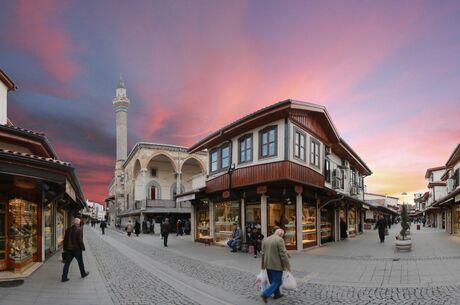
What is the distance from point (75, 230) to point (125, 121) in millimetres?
55254

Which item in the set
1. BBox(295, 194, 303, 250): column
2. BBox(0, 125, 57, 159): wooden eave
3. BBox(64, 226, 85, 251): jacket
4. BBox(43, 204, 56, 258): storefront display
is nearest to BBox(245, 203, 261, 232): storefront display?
BBox(295, 194, 303, 250): column

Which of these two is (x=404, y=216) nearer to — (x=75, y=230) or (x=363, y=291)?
(x=363, y=291)

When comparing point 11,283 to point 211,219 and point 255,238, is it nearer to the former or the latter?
point 255,238

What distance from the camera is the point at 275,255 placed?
836 cm

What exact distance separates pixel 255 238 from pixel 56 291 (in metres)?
9.77

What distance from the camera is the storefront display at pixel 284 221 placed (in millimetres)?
18094

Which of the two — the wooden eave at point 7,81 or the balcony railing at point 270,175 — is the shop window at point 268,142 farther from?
the wooden eave at point 7,81

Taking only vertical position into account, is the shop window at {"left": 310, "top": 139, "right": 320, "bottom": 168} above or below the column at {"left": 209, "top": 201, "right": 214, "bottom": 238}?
above

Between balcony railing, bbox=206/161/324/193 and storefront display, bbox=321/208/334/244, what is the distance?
3.51 meters

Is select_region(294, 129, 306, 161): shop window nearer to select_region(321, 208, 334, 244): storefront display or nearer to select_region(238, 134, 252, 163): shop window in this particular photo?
select_region(238, 134, 252, 163): shop window

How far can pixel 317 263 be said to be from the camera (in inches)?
563

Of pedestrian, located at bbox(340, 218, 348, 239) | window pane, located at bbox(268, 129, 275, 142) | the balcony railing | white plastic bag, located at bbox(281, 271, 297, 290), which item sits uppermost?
window pane, located at bbox(268, 129, 275, 142)

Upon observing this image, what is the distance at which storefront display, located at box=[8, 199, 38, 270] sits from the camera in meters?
11.4

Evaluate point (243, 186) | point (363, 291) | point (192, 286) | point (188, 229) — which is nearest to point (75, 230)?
point (192, 286)
